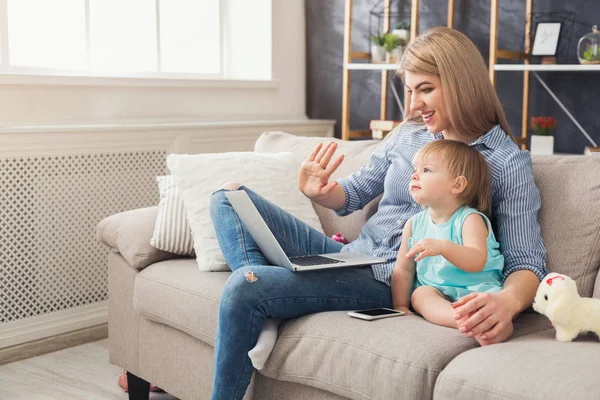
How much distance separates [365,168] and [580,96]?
1.62 m

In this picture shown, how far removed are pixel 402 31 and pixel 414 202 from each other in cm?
194

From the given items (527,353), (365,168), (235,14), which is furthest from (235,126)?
(527,353)

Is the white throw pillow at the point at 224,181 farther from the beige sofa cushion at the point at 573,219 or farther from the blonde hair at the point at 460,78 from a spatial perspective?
the beige sofa cushion at the point at 573,219

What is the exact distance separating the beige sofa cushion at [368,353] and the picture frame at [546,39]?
185 cm

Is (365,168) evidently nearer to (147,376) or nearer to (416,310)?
(416,310)

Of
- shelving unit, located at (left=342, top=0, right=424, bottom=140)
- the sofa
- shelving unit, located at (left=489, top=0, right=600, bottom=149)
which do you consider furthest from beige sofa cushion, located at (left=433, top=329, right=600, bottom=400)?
shelving unit, located at (left=342, top=0, right=424, bottom=140)

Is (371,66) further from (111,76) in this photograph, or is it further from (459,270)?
(459,270)

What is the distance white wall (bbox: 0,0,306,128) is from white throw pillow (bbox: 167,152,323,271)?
0.92 m

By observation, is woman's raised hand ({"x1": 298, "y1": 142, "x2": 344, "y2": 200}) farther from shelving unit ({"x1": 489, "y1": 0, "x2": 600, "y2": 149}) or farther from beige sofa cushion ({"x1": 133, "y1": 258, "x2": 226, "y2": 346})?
shelving unit ({"x1": 489, "y1": 0, "x2": 600, "y2": 149})

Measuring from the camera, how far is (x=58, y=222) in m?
3.13

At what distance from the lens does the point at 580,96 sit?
3498 mm

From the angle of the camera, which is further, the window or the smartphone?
the window

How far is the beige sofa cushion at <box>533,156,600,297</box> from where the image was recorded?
193 cm

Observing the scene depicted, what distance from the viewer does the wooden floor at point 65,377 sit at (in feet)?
8.71
